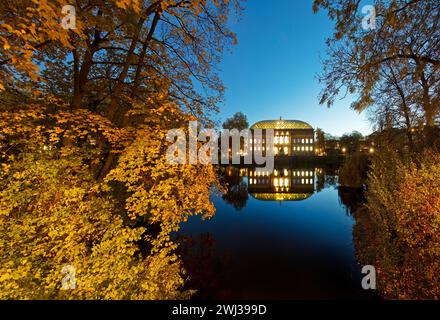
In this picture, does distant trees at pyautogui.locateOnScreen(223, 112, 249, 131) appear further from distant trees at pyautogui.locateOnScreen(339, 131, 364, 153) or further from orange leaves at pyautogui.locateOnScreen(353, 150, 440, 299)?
orange leaves at pyautogui.locateOnScreen(353, 150, 440, 299)

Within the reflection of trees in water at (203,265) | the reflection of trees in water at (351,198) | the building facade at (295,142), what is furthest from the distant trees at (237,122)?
the reflection of trees in water at (203,265)

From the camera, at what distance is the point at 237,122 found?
2579 inches

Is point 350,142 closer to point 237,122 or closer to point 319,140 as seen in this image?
point 319,140

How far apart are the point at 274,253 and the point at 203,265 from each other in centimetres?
444

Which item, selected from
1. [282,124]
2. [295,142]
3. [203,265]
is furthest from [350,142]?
[203,265]

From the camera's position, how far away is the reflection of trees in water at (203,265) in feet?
29.4

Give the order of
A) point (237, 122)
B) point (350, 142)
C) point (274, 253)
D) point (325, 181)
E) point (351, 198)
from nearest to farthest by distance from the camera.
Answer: point (274, 253), point (351, 198), point (325, 181), point (237, 122), point (350, 142)

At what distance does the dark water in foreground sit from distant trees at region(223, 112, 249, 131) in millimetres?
42861

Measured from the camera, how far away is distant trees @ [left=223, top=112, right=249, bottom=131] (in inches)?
2479

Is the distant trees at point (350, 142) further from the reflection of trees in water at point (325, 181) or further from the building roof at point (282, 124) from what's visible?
the building roof at point (282, 124)

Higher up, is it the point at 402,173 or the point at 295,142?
the point at 295,142

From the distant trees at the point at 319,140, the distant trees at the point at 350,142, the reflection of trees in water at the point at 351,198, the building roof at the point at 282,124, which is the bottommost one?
the reflection of trees in water at the point at 351,198

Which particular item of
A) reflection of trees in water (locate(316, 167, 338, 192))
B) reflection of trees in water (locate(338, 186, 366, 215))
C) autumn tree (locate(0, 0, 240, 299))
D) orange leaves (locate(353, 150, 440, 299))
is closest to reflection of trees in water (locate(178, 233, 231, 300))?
autumn tree (locate(0, 0, 240, 299))

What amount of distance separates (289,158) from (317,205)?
139ft
